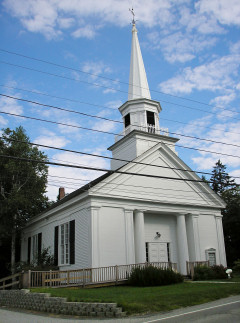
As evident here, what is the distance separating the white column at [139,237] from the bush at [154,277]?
298cm

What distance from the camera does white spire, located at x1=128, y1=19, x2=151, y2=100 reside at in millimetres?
29703

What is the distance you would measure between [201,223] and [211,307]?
15.6 metres

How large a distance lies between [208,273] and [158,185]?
672 cm

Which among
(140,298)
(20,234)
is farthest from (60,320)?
(20,234)

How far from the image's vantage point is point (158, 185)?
80.4 feet

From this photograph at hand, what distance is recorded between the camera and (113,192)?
22125 millimetres

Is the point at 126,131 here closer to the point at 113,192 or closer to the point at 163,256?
the point at 113,192

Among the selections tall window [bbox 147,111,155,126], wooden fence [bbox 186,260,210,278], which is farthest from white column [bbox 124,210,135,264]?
tall window [bbox 147,111,155,126]

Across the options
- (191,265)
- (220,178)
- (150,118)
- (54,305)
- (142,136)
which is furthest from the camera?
(220,178)

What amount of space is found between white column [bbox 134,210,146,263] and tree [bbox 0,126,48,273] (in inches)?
442

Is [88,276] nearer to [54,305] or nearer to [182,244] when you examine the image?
[54,305]

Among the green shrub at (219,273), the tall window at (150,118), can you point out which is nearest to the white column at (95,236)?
the green shrub at (219,273)

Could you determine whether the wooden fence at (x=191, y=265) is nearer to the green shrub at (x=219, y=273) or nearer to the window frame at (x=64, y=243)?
the green shrub at (x=219, y=273)

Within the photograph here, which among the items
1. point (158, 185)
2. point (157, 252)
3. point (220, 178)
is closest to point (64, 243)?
point (157, 252)
